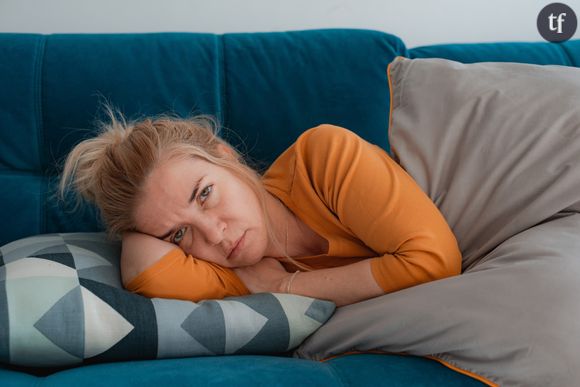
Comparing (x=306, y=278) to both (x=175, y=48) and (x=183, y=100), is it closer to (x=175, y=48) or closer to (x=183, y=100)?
(x=183, y=100)

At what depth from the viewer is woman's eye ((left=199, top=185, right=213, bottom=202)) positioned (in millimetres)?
1297

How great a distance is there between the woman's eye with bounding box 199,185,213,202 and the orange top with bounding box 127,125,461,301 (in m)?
0.11

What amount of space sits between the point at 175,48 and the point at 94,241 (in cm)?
55

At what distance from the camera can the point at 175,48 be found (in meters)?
1.70

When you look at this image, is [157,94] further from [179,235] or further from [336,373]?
[336,373]

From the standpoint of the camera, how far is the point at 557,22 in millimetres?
2084

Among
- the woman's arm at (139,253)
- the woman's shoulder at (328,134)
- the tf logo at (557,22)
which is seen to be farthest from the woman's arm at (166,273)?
the tf logo at (557,22)

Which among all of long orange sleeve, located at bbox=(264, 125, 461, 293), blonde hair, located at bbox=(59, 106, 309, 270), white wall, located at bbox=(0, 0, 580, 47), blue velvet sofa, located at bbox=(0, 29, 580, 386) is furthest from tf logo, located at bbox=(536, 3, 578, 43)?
blonde hair, located at bbox=(59, 106, 309, 270)

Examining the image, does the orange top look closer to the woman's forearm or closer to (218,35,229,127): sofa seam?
the woman's forearm

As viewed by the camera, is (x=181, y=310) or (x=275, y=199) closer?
(x=181, y=310)

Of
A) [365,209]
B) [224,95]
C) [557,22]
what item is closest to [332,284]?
[365,209]

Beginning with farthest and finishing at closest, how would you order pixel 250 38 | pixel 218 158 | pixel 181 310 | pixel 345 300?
pixel 250 38, pixel 218 158, pixel 345 300, pixel 181 310

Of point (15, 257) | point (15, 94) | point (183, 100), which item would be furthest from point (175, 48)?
point (15, 257)

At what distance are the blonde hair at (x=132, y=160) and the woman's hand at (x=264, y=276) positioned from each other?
0.04 meters
